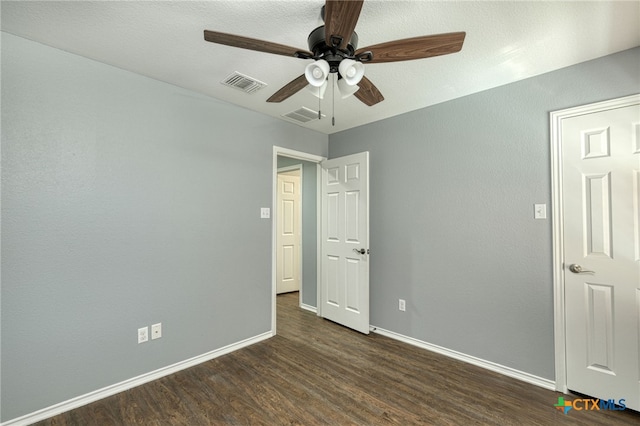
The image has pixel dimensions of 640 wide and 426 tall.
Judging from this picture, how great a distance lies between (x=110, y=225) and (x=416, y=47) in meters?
2.43

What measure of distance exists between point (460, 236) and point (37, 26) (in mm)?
3552

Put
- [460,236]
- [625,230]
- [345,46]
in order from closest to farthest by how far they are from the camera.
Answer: [345,46] < [625,230] < [460,236]

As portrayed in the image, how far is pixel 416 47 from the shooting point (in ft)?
4.86

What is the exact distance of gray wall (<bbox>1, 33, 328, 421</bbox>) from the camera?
1.87m

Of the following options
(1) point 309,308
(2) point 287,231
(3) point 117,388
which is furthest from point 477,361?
(2) point 287,231

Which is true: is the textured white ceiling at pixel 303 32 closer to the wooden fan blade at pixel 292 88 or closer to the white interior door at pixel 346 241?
the wooden fan blade at pixel 292 88

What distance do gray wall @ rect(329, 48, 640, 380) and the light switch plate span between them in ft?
0.11

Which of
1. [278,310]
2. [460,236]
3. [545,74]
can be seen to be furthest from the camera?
[278,310]

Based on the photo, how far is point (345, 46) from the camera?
1.45 meters

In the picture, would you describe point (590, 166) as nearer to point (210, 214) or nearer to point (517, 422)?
point (517, 422)

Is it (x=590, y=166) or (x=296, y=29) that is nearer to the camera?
(x=296, y=29)

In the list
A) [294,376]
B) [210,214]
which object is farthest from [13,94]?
[294,376]

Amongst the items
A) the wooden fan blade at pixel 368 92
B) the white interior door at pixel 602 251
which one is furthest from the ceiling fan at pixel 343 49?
the white interior door at pixel 602 251

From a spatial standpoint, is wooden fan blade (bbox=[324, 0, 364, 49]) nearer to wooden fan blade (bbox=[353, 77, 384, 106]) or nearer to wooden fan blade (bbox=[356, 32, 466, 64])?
wooden fan blade (bbox=[356, 32, 466, 64])
